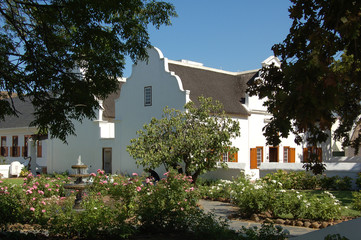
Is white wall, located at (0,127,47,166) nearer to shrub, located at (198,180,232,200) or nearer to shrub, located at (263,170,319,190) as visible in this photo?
shrub, located at (198,180,232,200)

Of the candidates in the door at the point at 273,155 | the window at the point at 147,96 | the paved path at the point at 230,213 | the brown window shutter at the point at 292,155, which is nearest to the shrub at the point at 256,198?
the paved path at the point at 230,213

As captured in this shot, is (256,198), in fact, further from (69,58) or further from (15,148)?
(15,148)

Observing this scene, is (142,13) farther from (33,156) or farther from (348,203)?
(33,156)

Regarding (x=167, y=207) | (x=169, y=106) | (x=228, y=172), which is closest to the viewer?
(x=167, y=207)

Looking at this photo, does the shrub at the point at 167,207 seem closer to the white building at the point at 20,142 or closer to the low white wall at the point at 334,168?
the low white wall at the point at 334,168

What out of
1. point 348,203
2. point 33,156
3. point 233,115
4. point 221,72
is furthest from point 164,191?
point 33,156

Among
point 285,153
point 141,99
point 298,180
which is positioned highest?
point 141,99

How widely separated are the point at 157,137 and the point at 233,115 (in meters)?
7.18

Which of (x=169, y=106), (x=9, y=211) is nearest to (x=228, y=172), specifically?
(x=169, y=106)

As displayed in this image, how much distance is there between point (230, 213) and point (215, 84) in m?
13.7

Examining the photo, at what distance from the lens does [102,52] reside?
8.57 m

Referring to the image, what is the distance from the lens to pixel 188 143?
17.4m

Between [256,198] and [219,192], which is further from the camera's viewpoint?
[219,192]

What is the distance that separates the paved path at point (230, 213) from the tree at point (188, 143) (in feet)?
9.67
